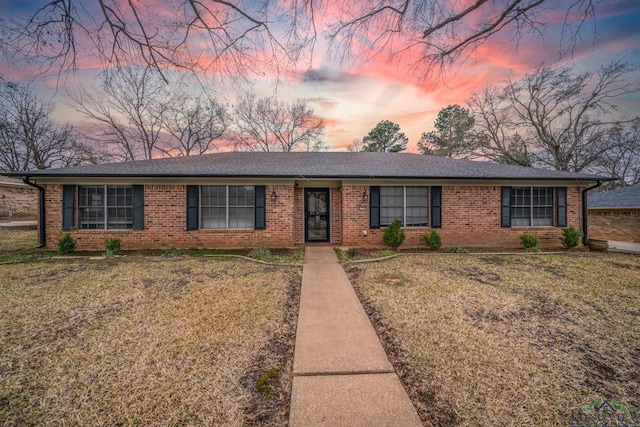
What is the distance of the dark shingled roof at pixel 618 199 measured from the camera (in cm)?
1080

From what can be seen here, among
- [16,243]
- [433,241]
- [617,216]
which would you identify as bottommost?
[16,243]

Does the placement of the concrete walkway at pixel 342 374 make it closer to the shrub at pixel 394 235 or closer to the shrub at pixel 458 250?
the shrub at pixel 394 235

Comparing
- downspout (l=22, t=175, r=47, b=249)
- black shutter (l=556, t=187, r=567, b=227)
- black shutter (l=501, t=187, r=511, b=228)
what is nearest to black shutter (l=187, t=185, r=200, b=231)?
downspout (l=22, t=175, r=47, b=249)

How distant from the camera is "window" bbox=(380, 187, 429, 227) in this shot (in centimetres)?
877

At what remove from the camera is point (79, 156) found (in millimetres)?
19344

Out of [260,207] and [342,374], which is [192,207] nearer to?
[260,207]

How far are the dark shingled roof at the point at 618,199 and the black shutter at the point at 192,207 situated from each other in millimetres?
17751

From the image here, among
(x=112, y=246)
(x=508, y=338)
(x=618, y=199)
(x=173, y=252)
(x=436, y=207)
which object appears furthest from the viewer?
(x=618, y=199)

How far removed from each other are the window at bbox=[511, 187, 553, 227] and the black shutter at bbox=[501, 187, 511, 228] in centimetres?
31

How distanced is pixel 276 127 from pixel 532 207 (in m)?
18.5

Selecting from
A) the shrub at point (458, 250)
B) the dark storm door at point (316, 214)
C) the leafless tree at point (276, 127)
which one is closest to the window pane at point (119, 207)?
the dark storm door at point (316, 214)

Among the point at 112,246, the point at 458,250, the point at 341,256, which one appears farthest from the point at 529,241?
the point at 112,246

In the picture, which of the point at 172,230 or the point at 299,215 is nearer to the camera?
the point at 172,230

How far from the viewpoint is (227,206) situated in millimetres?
8406
